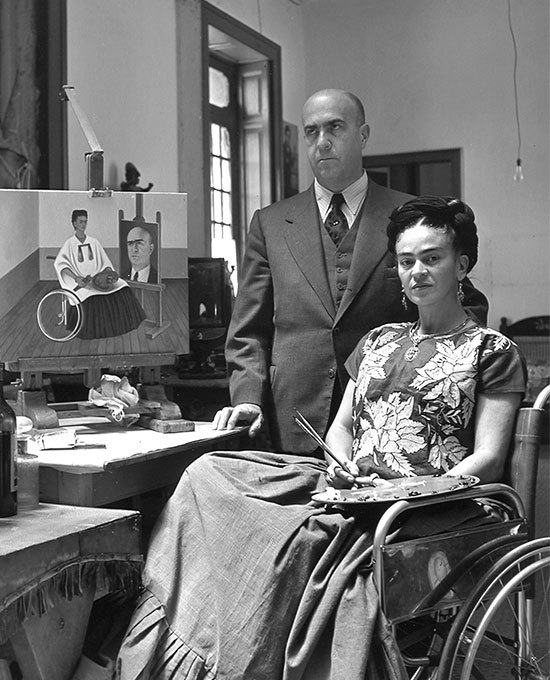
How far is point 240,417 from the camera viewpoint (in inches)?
101

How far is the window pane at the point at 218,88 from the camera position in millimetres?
6656

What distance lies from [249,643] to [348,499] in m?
0.35

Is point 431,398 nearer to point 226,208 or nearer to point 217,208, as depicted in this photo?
point 217,208

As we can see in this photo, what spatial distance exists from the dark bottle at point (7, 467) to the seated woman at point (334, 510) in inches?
13.4

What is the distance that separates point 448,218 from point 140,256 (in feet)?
2.82

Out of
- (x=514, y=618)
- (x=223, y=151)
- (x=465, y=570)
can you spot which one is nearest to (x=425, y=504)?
(x=465, y=570)

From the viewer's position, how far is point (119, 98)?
194 inches

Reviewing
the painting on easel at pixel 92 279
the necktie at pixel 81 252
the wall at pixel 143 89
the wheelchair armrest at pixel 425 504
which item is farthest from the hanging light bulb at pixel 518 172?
the wheelchair armrest at pixel 425 504

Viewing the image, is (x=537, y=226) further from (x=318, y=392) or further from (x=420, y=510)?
(x=420, y=510)

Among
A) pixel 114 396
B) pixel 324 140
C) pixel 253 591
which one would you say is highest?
pixel 324 140

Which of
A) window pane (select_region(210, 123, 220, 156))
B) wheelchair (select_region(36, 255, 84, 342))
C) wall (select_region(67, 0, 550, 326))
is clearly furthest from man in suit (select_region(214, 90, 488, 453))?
wall (select_region(67, 0, 550, 326))

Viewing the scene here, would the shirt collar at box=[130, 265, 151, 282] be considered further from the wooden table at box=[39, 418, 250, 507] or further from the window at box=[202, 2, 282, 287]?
the window at box=[202, 2, 282, 287]

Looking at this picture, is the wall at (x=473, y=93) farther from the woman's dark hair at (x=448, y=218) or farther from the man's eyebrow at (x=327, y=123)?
the woman's dark hair at (x=448, y=218)

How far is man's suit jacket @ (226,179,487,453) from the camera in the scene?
2643 mm
